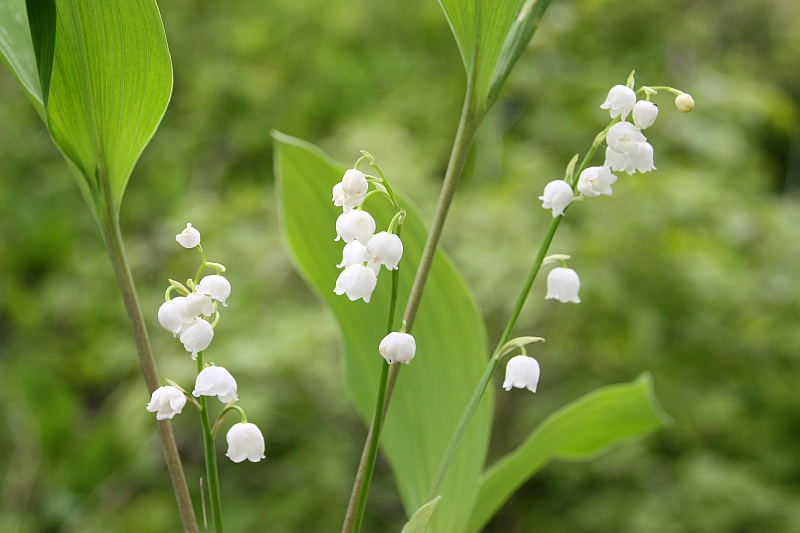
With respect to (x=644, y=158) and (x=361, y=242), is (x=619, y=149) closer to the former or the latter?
(x=644, y=158)

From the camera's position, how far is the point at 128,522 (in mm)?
1644

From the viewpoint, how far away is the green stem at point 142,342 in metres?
0.38


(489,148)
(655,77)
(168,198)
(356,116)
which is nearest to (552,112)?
(489,148)

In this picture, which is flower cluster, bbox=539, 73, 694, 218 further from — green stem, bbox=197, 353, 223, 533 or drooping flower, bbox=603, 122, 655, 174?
green stem, bbox=197, 353, 223, 533

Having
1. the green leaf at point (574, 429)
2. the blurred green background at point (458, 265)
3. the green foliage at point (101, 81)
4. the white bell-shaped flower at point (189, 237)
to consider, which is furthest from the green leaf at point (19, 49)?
the blurred green background at point (458, 265)

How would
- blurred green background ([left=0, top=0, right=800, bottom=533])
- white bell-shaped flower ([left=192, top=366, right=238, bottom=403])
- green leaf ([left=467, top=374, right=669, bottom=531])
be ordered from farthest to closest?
1. blurred green background ([left=0, top=0, right=800, bottom=533])
2. green leaf ([left=467, top=374, right=669, bottom=531])
3. white bell-shaped flower ([left=192, top=366, right=238, bottom=403])

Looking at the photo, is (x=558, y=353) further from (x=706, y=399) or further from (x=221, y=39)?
(x=221, y=39)

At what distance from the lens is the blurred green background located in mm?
1390

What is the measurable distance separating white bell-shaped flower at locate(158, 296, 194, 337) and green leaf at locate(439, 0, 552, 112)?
0.18m

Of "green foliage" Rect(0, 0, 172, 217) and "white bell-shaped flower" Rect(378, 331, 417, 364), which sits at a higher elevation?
"green foliage" Rect(0, 0, 172, 217)

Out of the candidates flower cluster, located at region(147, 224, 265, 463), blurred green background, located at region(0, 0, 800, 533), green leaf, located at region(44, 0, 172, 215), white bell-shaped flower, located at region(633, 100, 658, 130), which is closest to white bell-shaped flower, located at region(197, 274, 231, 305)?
flower cluster, located at region(147, 224, 265, 463)

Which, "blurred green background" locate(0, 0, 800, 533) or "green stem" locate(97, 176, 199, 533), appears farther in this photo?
"blurred green background" locate(0, 0, 800, 533)

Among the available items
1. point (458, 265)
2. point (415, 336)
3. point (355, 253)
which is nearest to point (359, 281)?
point (355, 253)

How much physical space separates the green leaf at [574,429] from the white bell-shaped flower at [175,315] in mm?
279
